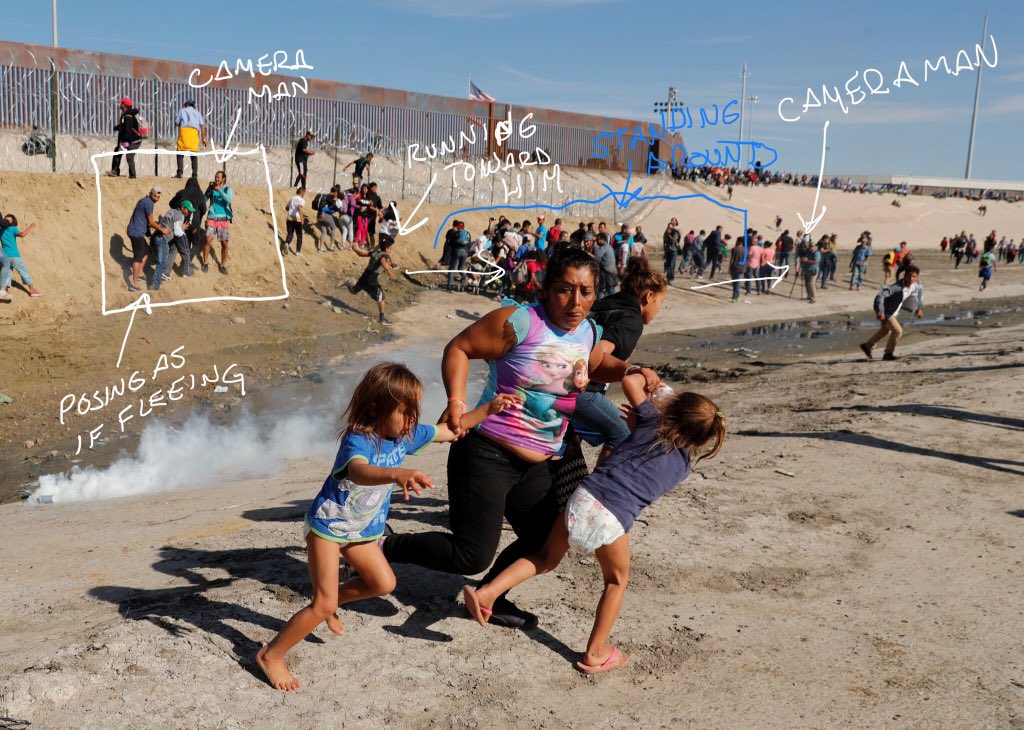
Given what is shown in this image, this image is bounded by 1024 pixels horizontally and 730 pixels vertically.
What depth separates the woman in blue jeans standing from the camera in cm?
495

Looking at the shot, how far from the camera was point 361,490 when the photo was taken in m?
3.67

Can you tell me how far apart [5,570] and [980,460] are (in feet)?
24.8

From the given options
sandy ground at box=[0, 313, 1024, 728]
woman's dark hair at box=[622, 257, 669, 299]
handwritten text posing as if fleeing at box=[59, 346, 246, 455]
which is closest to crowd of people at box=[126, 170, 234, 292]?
handwritten text posing as if fleeing at box=[59, 346, 246, 455]

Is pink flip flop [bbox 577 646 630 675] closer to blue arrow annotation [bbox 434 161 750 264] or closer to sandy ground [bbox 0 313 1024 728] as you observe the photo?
sandy ground [bbox 0 313 1024 728]

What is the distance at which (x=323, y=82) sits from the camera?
3366 centimetres

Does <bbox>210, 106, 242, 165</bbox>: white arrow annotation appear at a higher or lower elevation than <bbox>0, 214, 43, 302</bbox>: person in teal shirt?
higher

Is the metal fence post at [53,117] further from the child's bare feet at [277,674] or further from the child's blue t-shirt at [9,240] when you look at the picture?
the child's bare feet at [277,674]

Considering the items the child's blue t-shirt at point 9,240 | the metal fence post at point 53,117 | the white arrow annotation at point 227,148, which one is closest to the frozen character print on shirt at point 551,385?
the child's blue t-shirt at point 9,240

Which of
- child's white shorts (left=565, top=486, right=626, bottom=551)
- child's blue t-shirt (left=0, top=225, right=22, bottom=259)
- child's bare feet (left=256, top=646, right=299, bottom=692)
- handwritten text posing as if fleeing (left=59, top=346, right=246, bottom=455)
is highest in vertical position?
child's blue t-shirt (left=0, top=225, right=22, bottom=259)

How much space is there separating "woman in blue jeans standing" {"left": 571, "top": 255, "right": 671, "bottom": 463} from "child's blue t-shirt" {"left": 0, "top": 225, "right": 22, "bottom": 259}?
41.7ft

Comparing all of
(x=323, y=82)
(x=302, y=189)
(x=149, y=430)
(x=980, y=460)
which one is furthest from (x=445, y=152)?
(x=980, y=460)

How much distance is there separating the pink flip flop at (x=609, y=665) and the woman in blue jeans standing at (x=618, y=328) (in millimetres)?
1113

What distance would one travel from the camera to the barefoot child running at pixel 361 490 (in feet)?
11.8

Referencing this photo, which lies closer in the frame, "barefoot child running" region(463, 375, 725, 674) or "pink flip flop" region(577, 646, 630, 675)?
"barefoot child running" region(463, 375, 725, 674)
